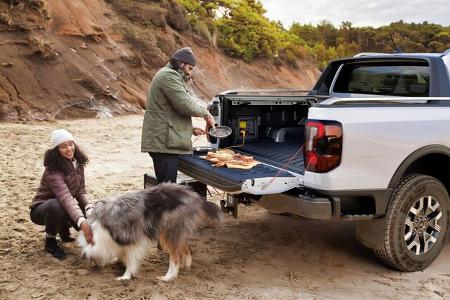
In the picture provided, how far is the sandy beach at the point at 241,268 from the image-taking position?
4.12 m

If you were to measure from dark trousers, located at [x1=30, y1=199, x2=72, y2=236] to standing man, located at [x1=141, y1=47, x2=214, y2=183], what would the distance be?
94cm

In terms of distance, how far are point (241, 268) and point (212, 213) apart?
0.59m

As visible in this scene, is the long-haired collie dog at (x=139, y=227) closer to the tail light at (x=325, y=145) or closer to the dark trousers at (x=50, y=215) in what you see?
the dark trousers at (x=50, y=215)

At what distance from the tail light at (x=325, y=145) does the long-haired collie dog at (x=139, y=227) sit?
1092 mm

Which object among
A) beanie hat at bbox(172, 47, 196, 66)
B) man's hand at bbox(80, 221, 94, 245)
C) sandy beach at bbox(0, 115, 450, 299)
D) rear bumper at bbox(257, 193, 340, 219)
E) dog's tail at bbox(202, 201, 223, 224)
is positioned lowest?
sandy beach at bbox(0, 115, 450, 299)

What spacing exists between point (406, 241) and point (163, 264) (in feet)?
7.05

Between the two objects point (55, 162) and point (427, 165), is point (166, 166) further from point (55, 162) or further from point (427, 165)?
point (427, 165)

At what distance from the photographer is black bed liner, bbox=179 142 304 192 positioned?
4427mm

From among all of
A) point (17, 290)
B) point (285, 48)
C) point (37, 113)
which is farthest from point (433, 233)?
point (285, 48)

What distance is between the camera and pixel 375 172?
4238mm

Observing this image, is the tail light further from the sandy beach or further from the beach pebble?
the beach pebble

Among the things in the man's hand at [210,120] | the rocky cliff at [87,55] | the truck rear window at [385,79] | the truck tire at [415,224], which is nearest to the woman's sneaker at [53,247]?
the man's hand at [210,120]

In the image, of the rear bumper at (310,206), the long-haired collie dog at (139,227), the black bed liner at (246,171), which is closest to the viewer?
the rear bumper at (310,206)

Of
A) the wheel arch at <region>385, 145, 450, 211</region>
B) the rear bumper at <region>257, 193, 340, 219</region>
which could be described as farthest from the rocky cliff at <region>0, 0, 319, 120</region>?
the wheel arch at <region>385, 145, 450, 211</region>
